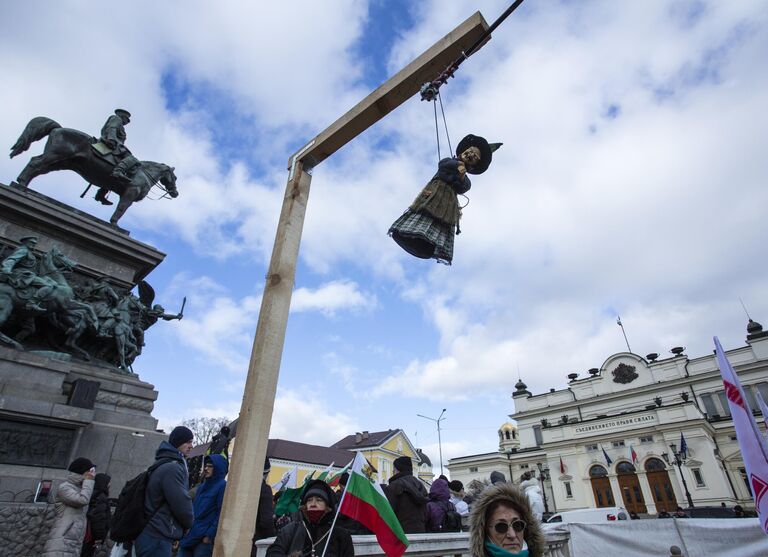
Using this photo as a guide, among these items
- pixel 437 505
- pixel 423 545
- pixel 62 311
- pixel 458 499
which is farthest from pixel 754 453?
pixel 62 311

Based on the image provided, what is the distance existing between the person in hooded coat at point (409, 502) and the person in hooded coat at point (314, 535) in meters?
1.95

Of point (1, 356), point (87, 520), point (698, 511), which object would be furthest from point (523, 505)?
point (698, 511)

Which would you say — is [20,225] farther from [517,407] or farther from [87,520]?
[517,407]

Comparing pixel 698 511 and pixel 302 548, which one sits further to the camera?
pixel 698 511

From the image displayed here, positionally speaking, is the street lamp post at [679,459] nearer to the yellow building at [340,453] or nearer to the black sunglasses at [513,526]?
the yellow building at [340,453]

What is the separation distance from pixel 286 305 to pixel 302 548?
6.86ft

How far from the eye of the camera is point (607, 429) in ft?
124

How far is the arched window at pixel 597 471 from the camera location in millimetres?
37094

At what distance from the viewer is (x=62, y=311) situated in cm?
682

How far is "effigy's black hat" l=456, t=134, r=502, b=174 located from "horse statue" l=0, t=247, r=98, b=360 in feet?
22.6

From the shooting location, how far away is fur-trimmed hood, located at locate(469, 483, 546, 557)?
267 centimetres

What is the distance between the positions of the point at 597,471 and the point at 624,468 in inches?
93.3

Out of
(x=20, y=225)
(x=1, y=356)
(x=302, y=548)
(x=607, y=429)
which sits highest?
(x=607, y=429)

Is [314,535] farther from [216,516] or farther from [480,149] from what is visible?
[480,149]
